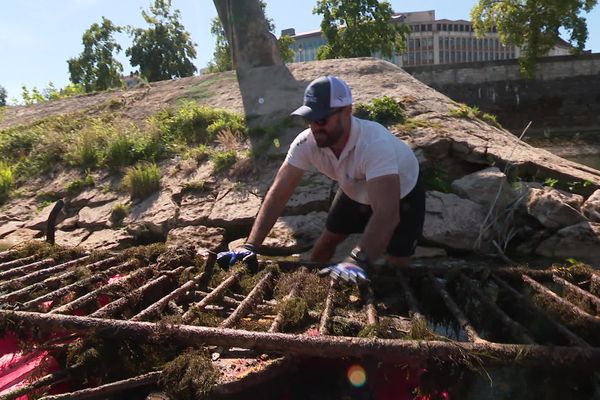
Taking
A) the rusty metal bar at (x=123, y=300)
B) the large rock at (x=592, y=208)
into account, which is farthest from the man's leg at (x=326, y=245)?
the large rock at (x=592, y=208)

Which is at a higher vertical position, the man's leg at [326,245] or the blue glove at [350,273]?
the blue glove at [350,273]

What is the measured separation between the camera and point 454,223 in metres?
4.77

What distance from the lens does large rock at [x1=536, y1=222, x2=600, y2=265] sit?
4.43m

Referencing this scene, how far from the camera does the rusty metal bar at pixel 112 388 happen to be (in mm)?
1927

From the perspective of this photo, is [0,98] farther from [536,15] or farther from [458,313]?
[458,313]

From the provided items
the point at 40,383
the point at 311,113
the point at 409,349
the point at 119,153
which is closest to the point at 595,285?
the point at 409,349

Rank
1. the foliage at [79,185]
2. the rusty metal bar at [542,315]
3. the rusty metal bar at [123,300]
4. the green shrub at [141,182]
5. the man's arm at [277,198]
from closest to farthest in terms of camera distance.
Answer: the rusty metal bar at [542,315], the rusty metal bar at [123,300], the man's arm at [277,198], the green shrub at [141,182], the foliage at [79,185]

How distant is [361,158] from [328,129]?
0.90 ft

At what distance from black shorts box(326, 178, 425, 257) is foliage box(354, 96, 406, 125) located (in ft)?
9.13

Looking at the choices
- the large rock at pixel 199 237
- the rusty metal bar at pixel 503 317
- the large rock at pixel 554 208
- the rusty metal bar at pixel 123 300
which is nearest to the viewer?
the rusty metal bar at pixel 503 317

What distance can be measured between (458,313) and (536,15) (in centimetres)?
2058

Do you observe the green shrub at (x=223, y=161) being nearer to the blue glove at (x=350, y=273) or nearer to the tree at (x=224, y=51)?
the blue glove at (x=350, y=273)

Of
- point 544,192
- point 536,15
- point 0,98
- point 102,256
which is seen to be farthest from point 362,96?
point 0,98

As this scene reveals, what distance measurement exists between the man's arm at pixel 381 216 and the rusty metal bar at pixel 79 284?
5.20 feet
